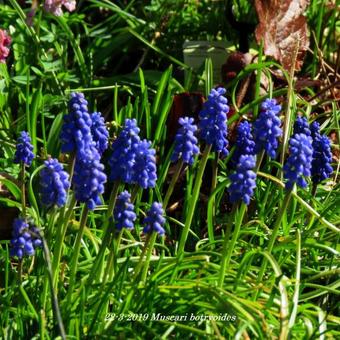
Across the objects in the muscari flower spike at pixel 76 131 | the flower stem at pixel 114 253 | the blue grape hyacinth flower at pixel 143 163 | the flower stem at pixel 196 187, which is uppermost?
the muscari flower spike at pixel 76 131

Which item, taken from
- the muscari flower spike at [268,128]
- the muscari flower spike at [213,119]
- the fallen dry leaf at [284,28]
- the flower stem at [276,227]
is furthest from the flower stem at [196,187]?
the fallen dry leaf at [284,28]

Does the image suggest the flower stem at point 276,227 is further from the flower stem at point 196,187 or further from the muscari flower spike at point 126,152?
the muscari flower spike at point 126,152

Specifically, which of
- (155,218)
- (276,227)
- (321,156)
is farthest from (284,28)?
(155,218)

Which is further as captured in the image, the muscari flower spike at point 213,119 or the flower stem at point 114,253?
the muscari flower spike at point 213,119

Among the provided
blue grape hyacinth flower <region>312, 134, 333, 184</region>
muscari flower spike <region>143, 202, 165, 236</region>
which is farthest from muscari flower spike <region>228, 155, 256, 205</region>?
blue grape hyacinth flower <region>312, 134, 333, 184</region>

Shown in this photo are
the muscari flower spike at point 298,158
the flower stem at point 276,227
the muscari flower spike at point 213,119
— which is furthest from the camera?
the muscari flower spike at point 213,119
